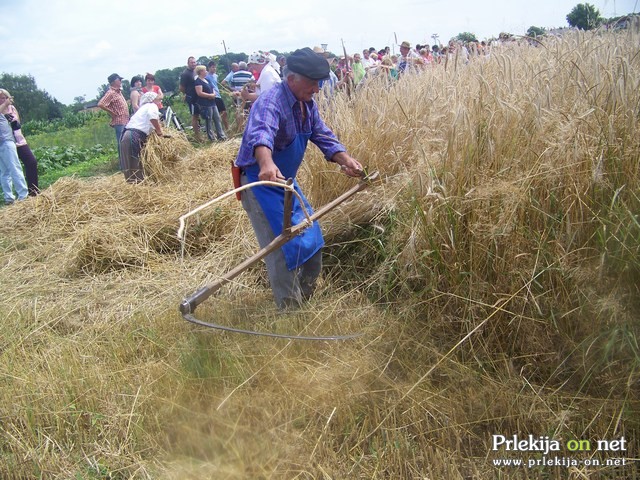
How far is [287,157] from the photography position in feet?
10.1

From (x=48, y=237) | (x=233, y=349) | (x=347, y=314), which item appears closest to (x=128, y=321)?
(x=233, y=349)

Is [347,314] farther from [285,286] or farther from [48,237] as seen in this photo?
[48,237]

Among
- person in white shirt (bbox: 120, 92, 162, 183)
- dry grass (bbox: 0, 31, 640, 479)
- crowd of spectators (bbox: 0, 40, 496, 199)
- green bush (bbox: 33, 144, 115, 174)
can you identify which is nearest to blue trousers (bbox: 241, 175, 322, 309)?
dry grass (bbox: 0, 31, 640, 479)

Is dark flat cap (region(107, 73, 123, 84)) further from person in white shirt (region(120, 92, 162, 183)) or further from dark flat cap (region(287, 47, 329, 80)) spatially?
dark flat cap (region(287, 47, 329, 80))

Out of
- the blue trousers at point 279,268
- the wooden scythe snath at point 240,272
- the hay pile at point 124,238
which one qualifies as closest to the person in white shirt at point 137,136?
the hay pile at point 124,238

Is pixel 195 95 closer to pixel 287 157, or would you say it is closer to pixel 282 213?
pixel 287 157

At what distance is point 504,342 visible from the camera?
94.3 inches

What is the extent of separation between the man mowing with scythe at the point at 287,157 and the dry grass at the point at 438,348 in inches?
8.5

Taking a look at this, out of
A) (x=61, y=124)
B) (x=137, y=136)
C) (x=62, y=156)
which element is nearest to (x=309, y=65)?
(x=137, y=136)

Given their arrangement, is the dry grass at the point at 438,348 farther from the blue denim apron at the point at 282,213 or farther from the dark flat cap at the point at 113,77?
the dark flat cap at the point at 113,77

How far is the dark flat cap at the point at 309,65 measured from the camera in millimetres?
2764

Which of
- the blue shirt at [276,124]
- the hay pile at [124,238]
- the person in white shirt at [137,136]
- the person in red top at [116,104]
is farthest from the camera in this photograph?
the person in red top at [116,104]

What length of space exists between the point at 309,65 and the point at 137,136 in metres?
4.78

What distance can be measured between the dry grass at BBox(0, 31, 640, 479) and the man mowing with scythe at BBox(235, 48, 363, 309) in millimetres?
216
